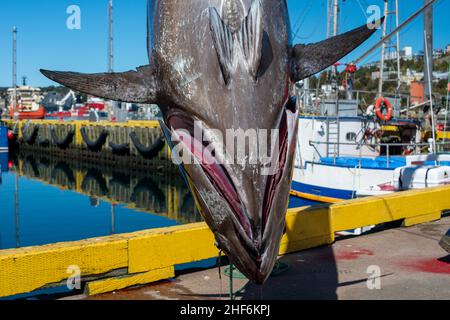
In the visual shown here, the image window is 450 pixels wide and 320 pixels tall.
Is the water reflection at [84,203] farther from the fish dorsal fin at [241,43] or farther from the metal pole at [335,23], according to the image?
the fish dorsal fin at [241,43]

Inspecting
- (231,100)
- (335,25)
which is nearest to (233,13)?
(231,100)

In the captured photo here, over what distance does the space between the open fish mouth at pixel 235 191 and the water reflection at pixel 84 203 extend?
1300 centimetres

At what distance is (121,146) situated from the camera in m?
35.1

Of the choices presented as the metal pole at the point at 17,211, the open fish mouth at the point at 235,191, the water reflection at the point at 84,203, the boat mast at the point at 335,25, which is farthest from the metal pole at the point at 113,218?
the open fish mouth at the point at 235,191

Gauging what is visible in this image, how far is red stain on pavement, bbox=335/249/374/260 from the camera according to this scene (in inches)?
265

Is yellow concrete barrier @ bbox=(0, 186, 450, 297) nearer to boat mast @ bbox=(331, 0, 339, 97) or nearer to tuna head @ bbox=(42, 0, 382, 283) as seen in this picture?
tuna head @ bbox=(42, 0, 382, 283)

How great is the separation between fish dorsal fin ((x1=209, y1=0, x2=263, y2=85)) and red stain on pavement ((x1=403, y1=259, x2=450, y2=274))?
4.70 m

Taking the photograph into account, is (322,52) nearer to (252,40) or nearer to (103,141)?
(252,40)

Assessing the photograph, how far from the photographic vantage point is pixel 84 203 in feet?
73.0

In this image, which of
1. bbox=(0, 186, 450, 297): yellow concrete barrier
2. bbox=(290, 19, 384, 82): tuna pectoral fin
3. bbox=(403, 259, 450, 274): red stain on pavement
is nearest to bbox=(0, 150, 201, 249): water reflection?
bbox=(0, 186, 450, 297): yellow concrete barrier

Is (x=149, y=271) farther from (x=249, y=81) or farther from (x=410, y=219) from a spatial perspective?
(x=410, y=219)

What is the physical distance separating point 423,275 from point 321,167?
9.40 meters

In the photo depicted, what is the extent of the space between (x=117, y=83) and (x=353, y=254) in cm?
509
